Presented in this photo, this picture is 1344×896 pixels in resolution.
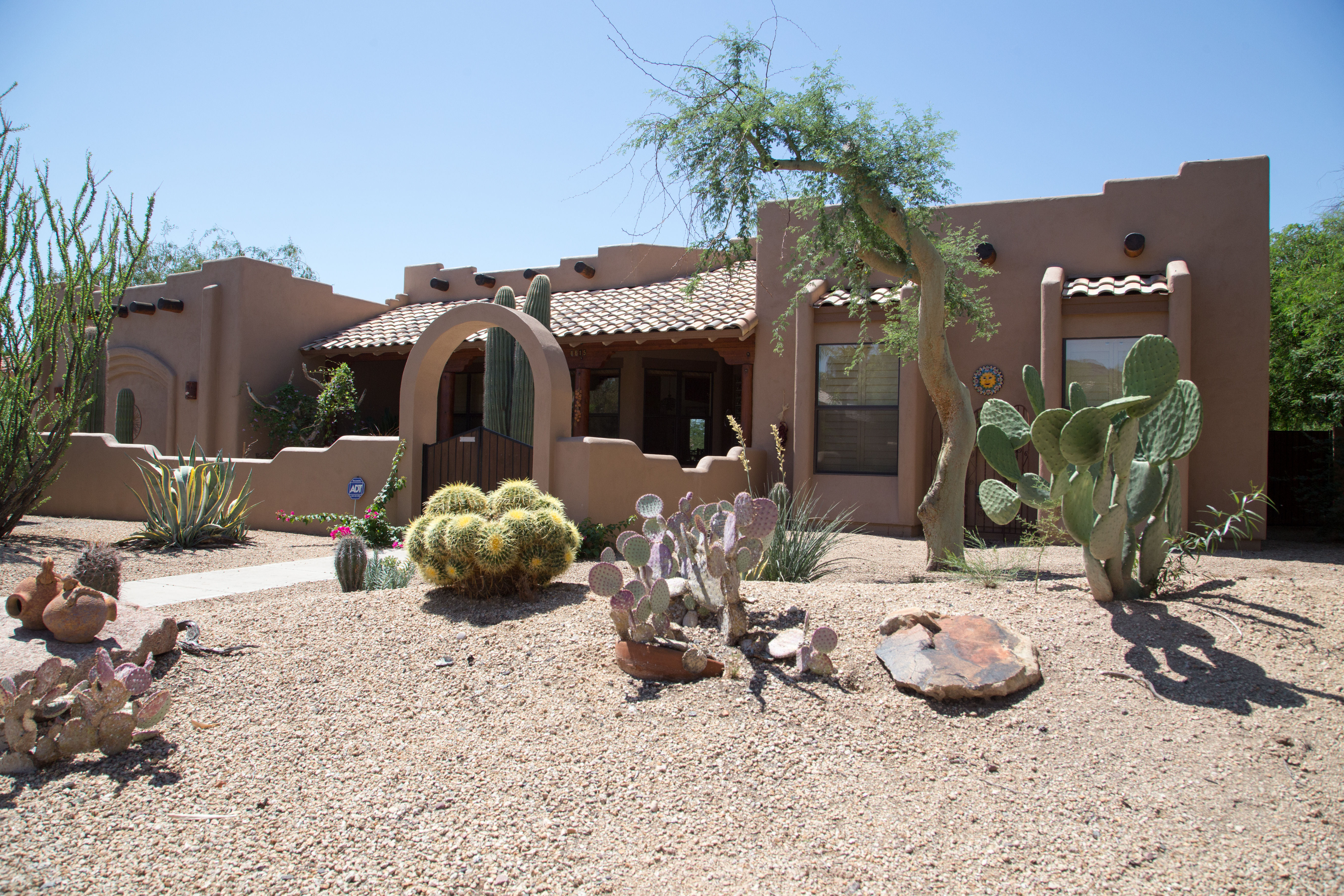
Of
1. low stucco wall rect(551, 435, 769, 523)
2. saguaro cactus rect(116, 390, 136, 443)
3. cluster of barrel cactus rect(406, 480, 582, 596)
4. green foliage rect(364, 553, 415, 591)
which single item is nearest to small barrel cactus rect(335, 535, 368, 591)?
green foliage rect(364, 553, 415, 591)

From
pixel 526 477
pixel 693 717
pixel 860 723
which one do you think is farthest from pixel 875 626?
pixel 526 477

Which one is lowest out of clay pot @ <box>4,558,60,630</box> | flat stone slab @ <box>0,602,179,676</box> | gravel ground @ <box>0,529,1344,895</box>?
gravel ground @ <box>0,529,1344,895</box>

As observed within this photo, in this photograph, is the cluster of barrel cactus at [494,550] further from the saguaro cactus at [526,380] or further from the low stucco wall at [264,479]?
the low stucco wall at [264,479]

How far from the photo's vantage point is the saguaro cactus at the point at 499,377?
11352 mm

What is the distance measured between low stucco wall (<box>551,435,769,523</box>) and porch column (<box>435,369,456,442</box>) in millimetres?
5623

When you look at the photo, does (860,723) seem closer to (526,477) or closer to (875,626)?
(875,626)

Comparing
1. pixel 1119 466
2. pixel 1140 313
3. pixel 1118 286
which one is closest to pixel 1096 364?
pixel 1140 313

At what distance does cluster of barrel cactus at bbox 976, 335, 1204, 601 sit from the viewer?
167 inches

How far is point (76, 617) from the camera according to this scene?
440 centimetres

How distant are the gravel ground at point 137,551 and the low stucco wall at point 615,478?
9.42 feet

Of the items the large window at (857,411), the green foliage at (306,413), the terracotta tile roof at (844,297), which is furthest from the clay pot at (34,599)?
the green foliage at (306,413)

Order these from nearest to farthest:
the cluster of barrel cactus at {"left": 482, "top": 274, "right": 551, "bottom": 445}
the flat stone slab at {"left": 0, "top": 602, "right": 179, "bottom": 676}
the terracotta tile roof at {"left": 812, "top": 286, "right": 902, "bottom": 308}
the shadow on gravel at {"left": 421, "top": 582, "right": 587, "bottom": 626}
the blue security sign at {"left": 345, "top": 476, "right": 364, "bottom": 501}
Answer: the flat stone slab at {"left": 0, "top": 602, "right": 179, "bottom": 676}
the shadow on gravel at {"left": 421, "top": 582, "right": 587, "bottom": 626}
the terracotta tile roof at {"left": 812, "top": 286, "right": 902, "bottom": 308}
the blue security sign at {"left": 345, "top": 476, "right": 364, "bottom": 501}
the cluster of barrel cactus at {"left": 482, "top": 274, "right": 551, "bottom": 445}

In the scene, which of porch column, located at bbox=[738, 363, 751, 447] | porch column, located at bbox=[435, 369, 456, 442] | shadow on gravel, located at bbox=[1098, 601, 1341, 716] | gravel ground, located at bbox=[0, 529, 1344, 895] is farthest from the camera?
porch column, located at bbox=[435, 369, 456, 442]

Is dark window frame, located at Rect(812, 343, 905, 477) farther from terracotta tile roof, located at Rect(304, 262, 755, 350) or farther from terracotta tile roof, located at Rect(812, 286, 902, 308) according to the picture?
terracotta tile roof, located at Rect(304, 262, 755, 350)
